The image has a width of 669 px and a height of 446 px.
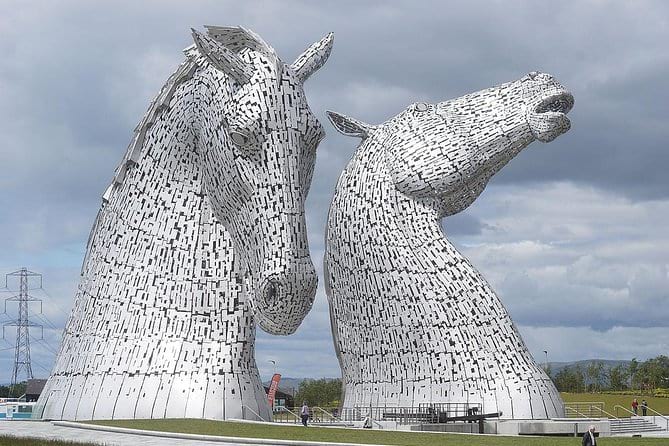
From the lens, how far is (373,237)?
22.2 metres

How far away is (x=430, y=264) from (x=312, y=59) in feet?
30.8

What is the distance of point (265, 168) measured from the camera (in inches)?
449

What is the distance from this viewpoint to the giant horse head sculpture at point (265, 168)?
11250 mm

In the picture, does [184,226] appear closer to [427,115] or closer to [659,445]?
[659,445]

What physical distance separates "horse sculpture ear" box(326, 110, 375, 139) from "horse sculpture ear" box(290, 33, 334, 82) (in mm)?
10494

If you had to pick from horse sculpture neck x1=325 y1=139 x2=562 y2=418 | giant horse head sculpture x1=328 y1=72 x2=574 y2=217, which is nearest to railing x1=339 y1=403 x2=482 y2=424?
horse sculpture neck x1=325 y1=139 x2=562 y2=418

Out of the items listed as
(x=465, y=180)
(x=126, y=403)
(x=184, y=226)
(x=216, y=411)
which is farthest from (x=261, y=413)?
(x=465, y=180)

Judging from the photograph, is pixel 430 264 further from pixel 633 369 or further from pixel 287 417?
pixel 633 369

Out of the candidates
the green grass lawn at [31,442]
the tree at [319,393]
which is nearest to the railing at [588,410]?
the green grass lawn at [31,442]

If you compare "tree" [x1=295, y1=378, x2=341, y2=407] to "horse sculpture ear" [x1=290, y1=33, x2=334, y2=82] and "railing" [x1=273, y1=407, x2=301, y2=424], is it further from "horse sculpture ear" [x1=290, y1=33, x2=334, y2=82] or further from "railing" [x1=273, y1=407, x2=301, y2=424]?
"horse sculpture ear" [x1=290, y1=33, x2=334, y2=82]

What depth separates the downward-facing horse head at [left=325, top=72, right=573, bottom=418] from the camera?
2078 centimetres

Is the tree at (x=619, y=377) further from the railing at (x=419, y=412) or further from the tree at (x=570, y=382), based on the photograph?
the railing at (x=419, y=412)

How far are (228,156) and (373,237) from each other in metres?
10.7

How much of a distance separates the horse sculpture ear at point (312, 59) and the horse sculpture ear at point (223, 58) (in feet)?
2.95
